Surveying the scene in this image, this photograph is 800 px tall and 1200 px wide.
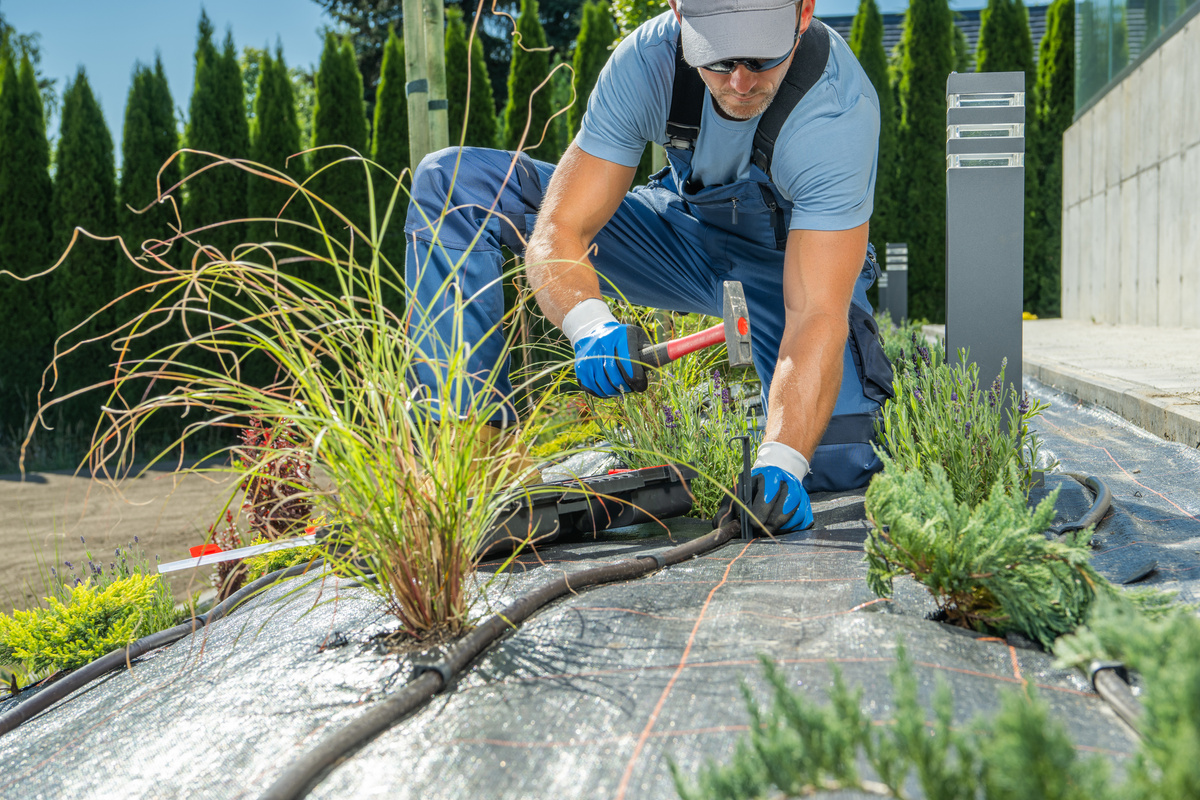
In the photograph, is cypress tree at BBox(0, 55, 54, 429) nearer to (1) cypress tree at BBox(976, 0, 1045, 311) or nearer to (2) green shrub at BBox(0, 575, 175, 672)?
(2) green shrub at BBox(0, 575, 175, 672)

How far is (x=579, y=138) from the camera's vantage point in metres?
2.61

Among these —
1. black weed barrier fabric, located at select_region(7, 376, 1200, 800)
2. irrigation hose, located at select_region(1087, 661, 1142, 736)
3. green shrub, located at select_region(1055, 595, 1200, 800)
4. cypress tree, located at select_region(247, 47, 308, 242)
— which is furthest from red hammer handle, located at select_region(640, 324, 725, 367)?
cypress tree, located at select_region(247, 47, 308, 242)

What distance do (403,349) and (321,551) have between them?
390 mm

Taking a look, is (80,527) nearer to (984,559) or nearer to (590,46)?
(984,559)

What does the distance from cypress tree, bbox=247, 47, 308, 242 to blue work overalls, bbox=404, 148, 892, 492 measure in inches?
269

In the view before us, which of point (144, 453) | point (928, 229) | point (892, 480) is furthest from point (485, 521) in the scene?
point (928, 229)

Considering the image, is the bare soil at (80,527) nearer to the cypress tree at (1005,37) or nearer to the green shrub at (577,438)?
the green shrub at (577,438)

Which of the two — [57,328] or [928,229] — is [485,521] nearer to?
[57,328]

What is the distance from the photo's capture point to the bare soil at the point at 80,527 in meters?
3.98

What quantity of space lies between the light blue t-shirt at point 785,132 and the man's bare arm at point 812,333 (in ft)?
0.20

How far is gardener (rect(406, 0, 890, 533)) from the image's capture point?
2105 millimetres

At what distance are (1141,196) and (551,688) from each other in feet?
30.7

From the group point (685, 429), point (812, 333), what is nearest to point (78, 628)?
point (685, 429)

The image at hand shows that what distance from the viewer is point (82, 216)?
8.80 metres
